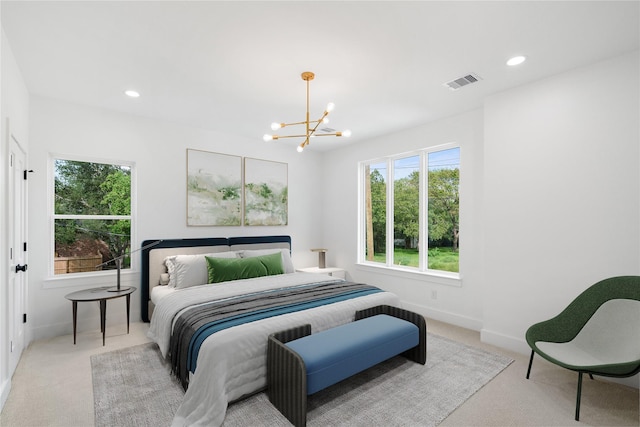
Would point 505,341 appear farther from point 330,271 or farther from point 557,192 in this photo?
point 330,271

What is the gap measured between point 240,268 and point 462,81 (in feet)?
10.6

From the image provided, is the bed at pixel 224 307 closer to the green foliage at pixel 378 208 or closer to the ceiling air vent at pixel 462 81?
the green foliage at pixel 378 208

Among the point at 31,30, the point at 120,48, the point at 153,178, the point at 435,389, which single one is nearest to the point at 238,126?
the point at 153,178

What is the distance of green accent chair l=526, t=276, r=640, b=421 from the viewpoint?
2.25 meters

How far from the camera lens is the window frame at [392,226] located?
14.0 feet

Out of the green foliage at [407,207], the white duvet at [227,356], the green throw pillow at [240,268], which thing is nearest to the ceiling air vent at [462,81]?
the green foliage at [407,207]

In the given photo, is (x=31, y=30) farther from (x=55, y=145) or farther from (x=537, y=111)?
(x=537, y=111)

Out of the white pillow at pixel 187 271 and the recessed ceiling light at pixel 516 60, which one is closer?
the recessed ceiling light at pixel 516 60

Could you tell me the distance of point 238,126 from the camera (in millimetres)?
4473

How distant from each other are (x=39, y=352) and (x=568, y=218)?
17.0 feet

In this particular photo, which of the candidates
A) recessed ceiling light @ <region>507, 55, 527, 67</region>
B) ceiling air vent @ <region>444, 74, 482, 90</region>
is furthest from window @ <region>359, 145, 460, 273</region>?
recessed ceiling light @ <region>507, 55, 527, 67</region>

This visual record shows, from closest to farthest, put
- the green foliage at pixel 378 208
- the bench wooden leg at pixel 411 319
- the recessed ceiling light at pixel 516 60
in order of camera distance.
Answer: the recessed ceiling light at pixel 516 60, the bench wooden leg at pixel 411 319, the green foliage at pixel 378 208

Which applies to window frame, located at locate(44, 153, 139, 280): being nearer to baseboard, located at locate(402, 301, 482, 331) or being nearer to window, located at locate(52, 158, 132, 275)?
window, located at locate(52, 158, 132, 275)

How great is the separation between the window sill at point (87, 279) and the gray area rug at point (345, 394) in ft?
3.64
